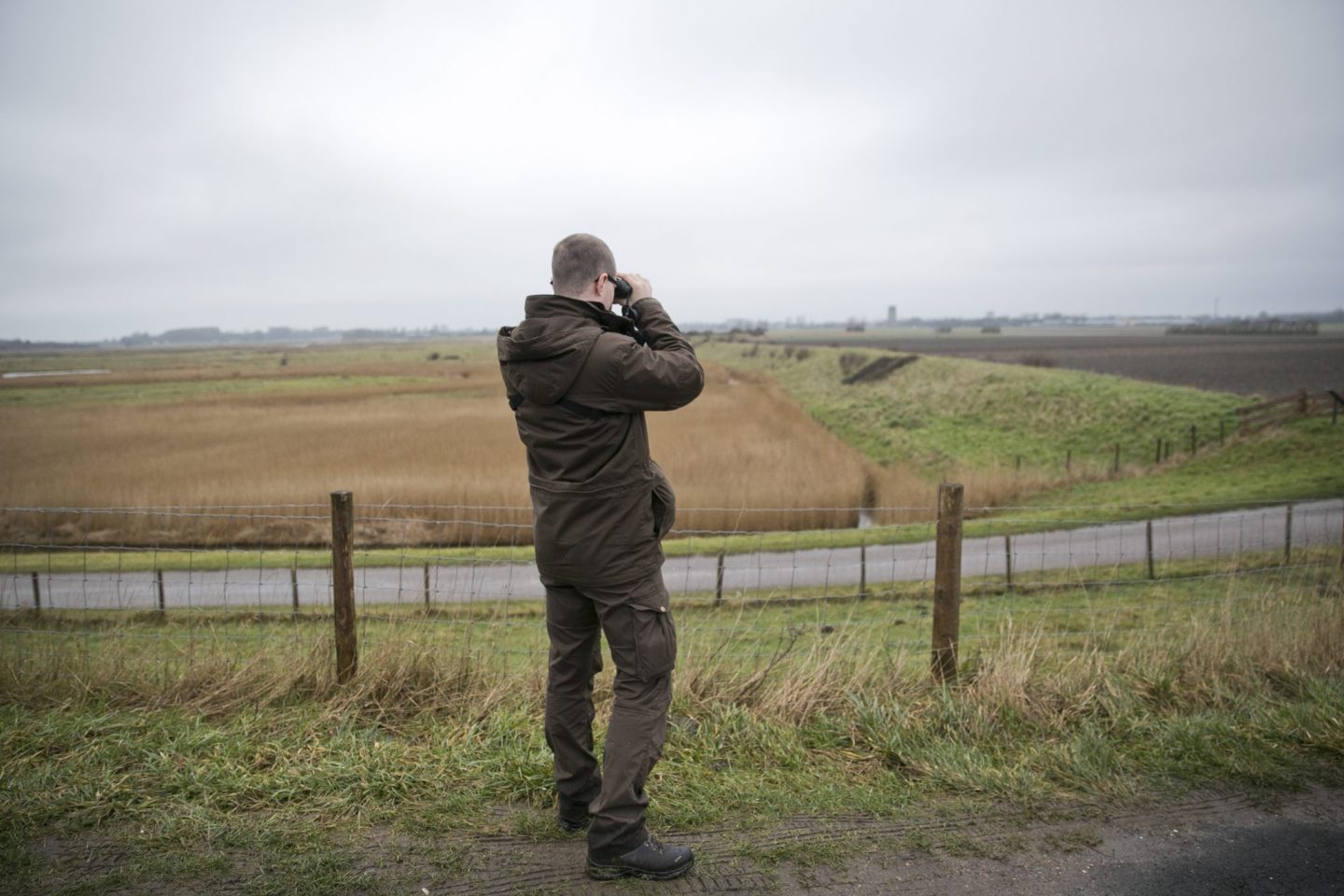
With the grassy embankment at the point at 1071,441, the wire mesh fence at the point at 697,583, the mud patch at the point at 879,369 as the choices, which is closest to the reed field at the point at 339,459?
the wire mesh fence at the point at 697,583

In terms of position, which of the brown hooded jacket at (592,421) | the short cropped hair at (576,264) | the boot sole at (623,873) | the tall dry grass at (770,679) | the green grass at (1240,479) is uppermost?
the short cropped hair at (576,264)

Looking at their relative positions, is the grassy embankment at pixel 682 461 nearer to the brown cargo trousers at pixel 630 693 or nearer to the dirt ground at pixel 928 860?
the dirt ground at pixel 928 860

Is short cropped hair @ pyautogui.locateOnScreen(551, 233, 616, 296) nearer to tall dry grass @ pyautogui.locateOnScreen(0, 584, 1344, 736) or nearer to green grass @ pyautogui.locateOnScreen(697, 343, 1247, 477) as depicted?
tall dry grass @ pyautogui.locateOnScreen(0, 584, 1344, 736)

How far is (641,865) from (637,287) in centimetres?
214

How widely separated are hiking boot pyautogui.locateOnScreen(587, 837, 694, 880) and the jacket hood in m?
1.68

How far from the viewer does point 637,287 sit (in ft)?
10.6

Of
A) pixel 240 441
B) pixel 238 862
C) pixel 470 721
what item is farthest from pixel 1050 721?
pixel 240 441

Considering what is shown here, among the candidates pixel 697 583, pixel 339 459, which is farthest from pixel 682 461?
pixel 697 583

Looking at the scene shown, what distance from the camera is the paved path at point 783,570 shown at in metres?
12.2

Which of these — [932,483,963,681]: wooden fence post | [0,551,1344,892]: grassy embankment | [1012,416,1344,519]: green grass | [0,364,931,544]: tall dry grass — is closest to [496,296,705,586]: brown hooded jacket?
[0,551,1344,892]: grassy embankment

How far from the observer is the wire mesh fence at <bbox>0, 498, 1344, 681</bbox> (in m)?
5.70

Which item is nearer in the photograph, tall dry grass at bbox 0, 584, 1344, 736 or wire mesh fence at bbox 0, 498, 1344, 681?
tall dry grass at bbox 0, 584, 1344, 736

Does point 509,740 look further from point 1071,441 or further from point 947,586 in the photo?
point 1071,441

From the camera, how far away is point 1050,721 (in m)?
4.41
